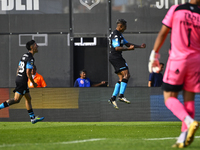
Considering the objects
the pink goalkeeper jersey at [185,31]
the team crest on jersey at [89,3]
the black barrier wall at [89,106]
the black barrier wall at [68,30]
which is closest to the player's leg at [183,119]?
the pink goalkeeper jersey at [185,31]

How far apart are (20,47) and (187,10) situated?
1293 cm

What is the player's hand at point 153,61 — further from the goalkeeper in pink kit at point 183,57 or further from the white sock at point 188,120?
the white sock at point 188,120

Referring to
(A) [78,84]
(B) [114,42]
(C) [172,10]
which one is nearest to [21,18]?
(A) [78,84]

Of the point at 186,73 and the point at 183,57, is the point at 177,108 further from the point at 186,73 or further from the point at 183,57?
the point at 183,57

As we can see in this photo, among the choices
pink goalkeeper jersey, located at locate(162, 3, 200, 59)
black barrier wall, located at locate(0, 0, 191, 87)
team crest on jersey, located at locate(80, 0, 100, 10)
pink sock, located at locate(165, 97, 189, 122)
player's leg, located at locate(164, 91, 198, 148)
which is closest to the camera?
player's leg, located at locate(164, 91, 198, 148)

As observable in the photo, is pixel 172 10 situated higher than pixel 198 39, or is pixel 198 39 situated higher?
pixel 172 10

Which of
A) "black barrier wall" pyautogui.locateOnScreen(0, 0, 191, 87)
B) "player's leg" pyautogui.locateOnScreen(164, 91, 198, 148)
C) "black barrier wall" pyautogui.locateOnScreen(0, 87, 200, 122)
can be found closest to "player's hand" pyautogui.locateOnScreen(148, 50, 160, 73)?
"player's leg" pyautogui.locateOnScreen(164, 91, 198, 148)

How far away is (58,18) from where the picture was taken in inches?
671

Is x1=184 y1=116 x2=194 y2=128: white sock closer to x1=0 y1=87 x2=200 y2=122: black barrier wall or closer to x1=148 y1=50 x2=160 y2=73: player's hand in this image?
x1=148 y1=50 x2=160 y2=73: player's hand

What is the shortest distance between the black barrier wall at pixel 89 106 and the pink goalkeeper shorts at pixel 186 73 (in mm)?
7293

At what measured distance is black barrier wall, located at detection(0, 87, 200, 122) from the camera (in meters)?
12.2

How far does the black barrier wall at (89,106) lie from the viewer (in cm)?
1220

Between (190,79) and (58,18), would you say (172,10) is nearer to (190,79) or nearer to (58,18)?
(190,79)

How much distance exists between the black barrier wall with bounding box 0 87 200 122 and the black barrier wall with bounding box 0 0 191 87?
13.0ft
